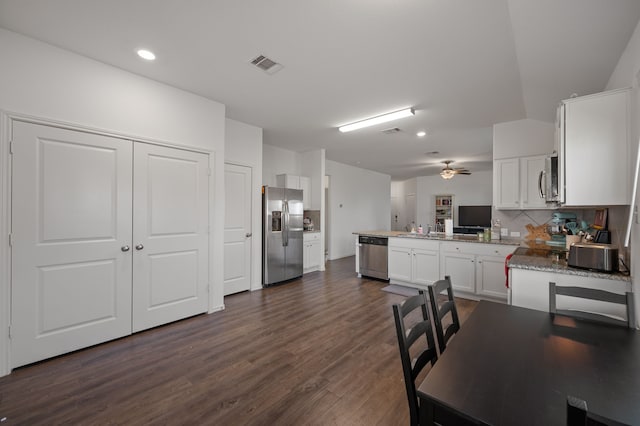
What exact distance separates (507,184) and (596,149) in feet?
7.96

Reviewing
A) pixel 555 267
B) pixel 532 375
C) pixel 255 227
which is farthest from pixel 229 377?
pixel 555 267

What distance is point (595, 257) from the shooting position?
1962 mm

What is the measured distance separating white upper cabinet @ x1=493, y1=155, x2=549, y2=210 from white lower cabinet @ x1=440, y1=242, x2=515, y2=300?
781mm

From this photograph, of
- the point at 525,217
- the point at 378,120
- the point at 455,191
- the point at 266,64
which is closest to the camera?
the point at 266,64

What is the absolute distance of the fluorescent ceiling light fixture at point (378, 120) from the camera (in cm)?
379

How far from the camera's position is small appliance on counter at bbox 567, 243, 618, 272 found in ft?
6.25

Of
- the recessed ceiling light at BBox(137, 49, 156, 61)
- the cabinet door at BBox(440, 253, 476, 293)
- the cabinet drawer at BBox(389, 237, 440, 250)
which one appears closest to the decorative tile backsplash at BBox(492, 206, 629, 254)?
the cabinet door at BBox(440, 253, 476, 293)

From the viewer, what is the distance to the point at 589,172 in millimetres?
1918

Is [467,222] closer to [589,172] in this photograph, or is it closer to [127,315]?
[589,172]

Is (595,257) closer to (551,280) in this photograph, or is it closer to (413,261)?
(551,280)

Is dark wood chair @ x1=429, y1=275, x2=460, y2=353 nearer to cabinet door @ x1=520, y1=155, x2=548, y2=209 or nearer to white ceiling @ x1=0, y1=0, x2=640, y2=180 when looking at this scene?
white ceiling @ x1=0, y1=0, x2=640, y2=180

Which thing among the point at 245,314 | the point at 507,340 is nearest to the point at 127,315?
the point at 245,314

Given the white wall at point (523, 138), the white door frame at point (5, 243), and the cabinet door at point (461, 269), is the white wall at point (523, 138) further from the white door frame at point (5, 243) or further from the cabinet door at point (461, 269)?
the white door frame at point (5, 243)

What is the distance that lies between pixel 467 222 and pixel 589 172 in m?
7.93
